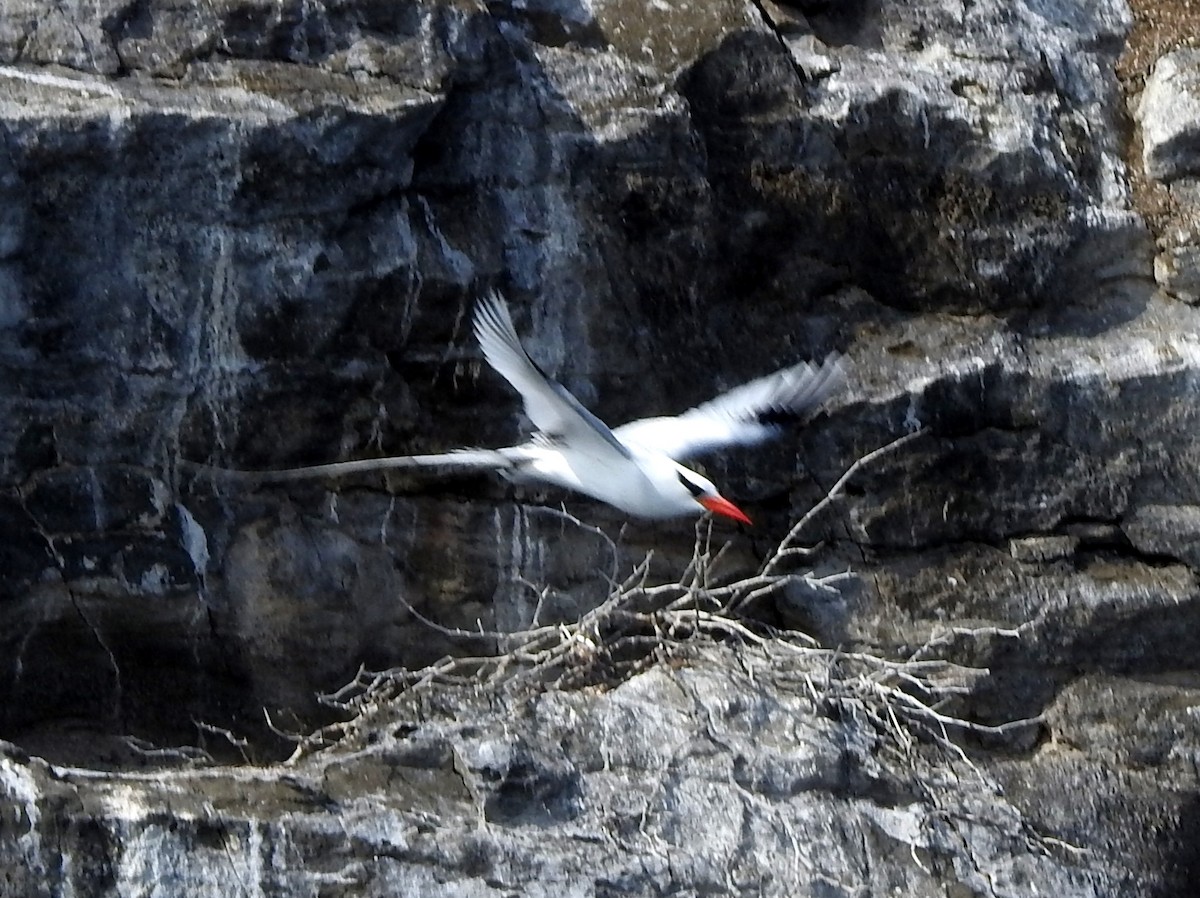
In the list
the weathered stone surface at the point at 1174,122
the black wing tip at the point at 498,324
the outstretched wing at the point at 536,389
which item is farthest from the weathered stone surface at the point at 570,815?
the weathered stone surface at the point at 1174,122

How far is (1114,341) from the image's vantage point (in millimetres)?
4395

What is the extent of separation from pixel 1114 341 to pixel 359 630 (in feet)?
8.07

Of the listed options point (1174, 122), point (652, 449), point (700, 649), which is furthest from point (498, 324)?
point (1174, 122)

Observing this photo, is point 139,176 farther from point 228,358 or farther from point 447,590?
point 447,590

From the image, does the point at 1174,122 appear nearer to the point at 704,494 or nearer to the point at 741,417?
the point at 741,417

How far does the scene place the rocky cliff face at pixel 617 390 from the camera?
3934 mm

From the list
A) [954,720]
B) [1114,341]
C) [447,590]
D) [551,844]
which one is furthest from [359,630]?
[1114,341]

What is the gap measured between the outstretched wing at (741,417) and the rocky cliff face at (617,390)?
30 cm

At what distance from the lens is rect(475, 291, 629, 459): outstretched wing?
136 inches

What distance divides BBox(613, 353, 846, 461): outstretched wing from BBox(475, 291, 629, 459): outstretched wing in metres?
0.30

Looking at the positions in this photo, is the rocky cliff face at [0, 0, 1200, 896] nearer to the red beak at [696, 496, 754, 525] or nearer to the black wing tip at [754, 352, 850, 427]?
the black wing tip at [754, 352, 850, 427]

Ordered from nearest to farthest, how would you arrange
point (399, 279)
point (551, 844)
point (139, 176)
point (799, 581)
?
point (551, 844) → point (139, 176) → point (399, 279) → point (799, 581)

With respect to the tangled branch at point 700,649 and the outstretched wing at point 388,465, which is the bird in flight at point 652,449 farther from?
the tangled branch at point 700,649

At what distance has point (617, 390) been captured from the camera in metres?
4.35
